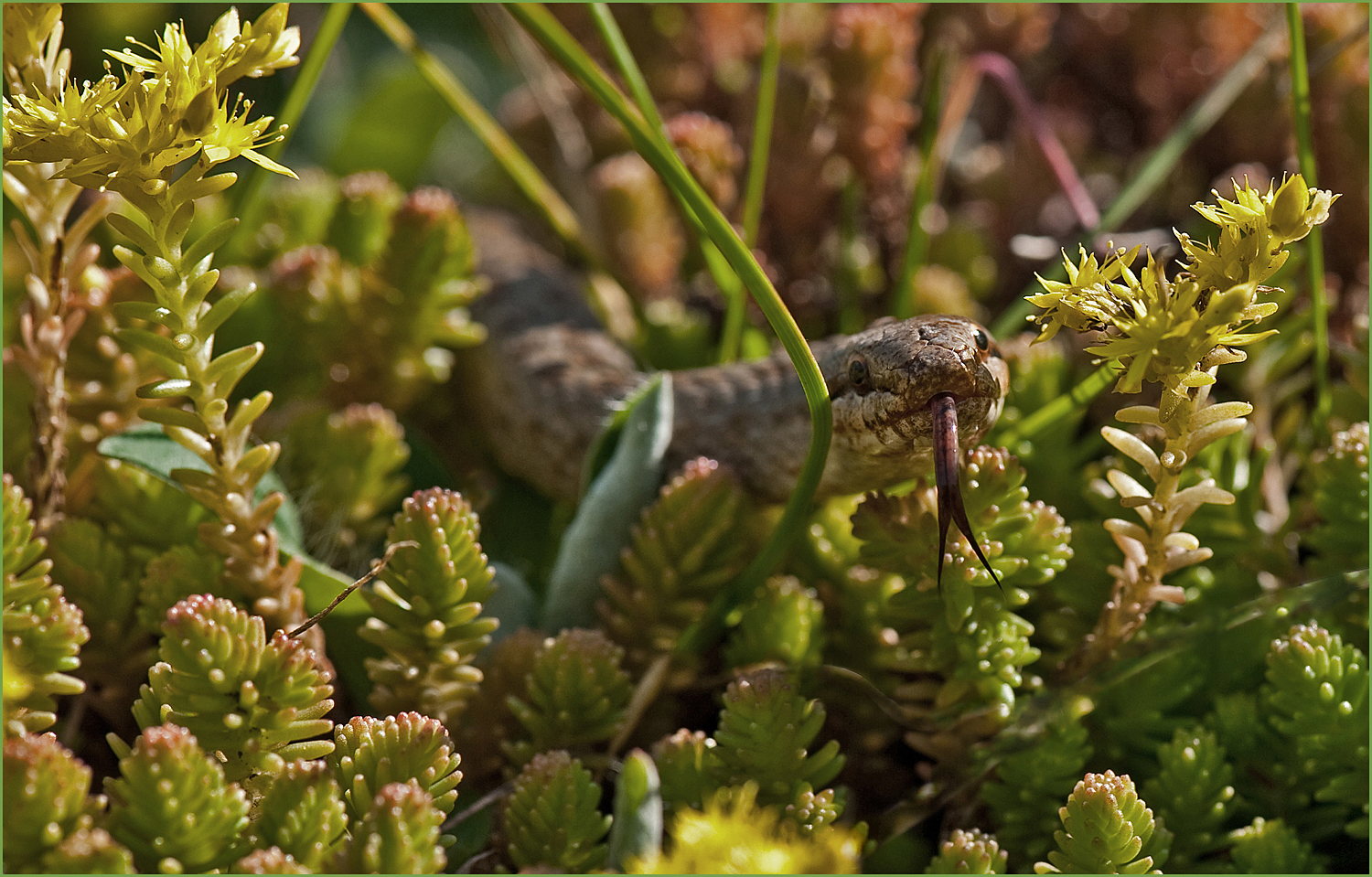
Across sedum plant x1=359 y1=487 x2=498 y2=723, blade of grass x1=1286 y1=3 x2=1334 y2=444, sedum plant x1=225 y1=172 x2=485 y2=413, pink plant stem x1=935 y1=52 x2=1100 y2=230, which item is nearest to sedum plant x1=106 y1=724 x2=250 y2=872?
sedum plant x1=359 y1=487 x2=498 y2=723

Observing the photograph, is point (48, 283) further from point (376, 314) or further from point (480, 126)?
point (480, 126)

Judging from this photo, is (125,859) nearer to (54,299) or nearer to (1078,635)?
(54,299)

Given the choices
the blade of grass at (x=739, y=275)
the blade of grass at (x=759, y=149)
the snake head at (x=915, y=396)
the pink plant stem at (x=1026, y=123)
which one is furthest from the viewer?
the pink plant stem at (x=1026, y=123)

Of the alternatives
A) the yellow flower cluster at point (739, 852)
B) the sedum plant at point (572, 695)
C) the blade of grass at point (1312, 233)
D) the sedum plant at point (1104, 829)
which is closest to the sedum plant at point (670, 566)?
the sedum plant at point (572, 695)

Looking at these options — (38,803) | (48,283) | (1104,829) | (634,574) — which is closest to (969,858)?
(1104,829)

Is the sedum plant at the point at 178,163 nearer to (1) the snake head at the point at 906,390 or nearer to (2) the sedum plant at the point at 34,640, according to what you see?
(2) the sedum plant at the point at 34,640

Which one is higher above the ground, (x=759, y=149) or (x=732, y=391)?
(x=759, y=149)

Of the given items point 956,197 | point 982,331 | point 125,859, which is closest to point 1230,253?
point 982,331
